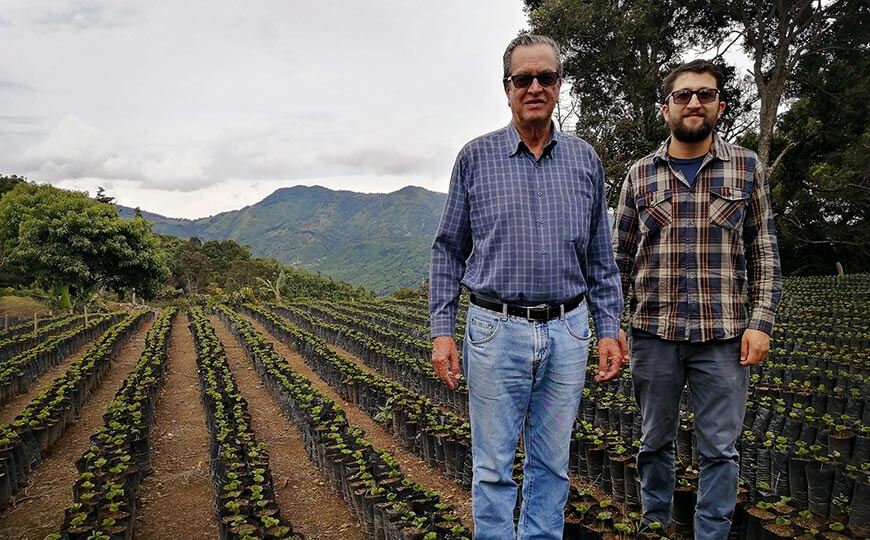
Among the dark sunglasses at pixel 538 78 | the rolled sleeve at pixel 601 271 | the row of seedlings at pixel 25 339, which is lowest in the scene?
the row of seedlings at pixel 25 339

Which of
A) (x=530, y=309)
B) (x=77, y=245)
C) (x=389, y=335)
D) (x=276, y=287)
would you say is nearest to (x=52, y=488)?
(x=530, y=309)

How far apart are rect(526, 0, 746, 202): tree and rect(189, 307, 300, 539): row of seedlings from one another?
13.2 m

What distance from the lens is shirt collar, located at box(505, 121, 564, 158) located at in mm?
2045

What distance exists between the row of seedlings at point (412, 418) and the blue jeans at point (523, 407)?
6.50ft

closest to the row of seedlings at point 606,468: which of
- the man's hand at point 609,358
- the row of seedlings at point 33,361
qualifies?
the man's hand at point 609,358

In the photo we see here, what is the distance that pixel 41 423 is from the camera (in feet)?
17.6

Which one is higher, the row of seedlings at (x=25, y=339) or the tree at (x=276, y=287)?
the tree at (x=276, y=287)

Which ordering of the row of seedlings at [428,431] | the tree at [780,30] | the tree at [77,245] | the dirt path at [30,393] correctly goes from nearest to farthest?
the row of seedlings at [428,431]
the dirt path at [30,393]
the tree at [780,30]
the tree at [77,245]

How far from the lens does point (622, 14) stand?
16609 millimetres

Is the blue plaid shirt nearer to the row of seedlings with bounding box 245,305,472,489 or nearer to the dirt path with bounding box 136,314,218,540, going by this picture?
the row of seedlings with bounding box 245,305,472,489

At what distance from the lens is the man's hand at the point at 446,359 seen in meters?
2.02

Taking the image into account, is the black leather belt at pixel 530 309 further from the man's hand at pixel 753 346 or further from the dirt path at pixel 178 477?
the dirt path at pixel 178 477

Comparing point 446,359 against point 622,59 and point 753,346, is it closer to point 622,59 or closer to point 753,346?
point 753,346

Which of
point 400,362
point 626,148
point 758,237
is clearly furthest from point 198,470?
point 626,148
